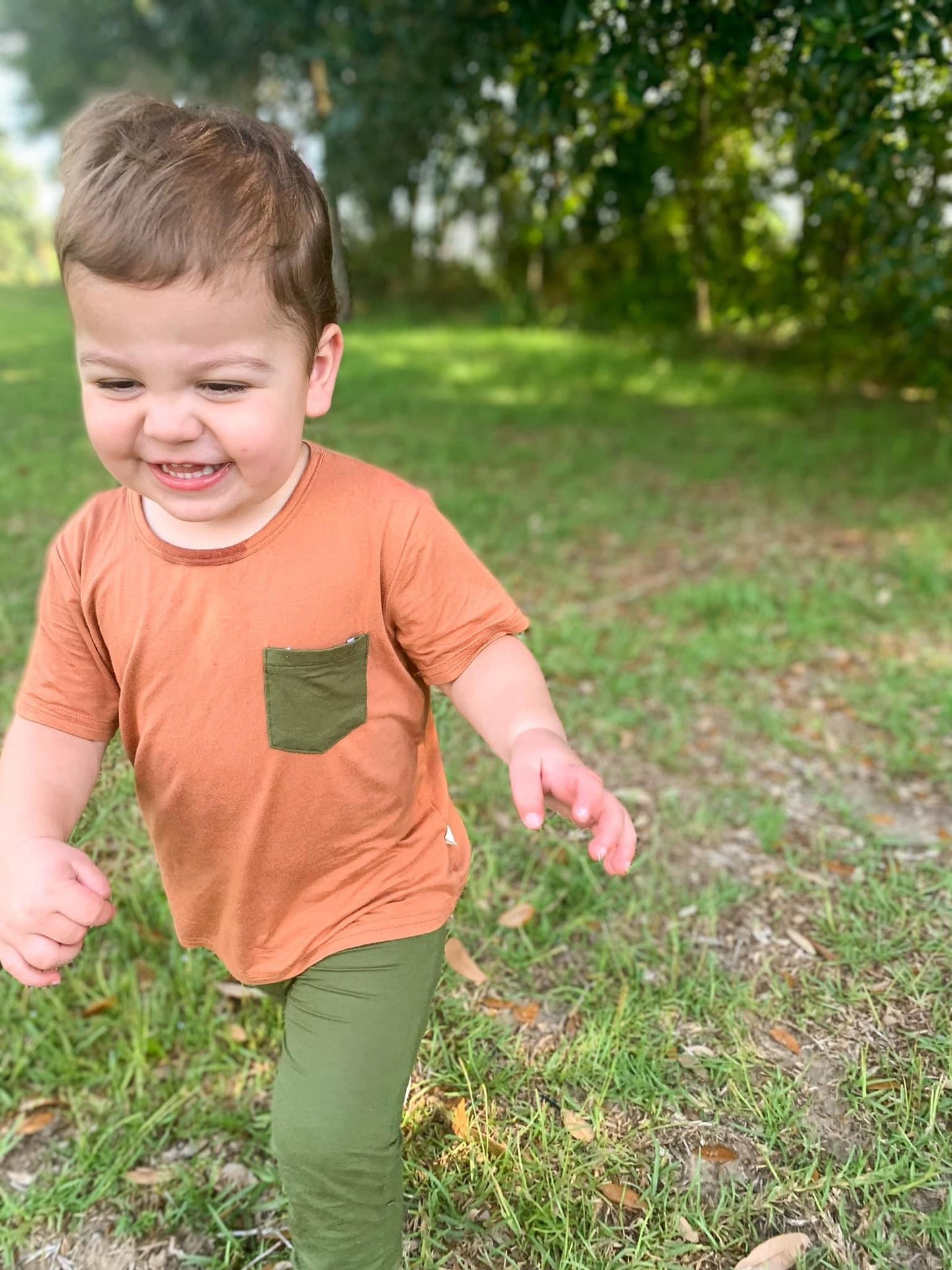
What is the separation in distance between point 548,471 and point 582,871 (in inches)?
145

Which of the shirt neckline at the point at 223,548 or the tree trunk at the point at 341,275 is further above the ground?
the tree trunk at the point at 341,275

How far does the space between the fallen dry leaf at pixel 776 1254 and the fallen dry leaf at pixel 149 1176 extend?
0.96 meters

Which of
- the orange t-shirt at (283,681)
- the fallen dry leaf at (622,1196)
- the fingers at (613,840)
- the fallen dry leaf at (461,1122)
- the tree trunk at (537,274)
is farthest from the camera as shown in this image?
the tree trunk at (537,274)

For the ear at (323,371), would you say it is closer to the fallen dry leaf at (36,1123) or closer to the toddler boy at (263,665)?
the toddler boy at (263,665)

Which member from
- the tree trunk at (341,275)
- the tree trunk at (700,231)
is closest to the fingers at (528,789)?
the tree trunk at (341,275)

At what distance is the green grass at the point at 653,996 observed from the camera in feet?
5.31

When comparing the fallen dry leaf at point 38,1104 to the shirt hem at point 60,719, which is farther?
the fallen dry leaf at point 38,1104

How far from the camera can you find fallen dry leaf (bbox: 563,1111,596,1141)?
1.70 meters

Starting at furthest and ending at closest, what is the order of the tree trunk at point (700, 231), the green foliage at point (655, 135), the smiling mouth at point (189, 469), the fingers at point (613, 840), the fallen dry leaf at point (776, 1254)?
the tree trunk at point (700, 231), the green foliage at point (655, 135), the fallen dry leaf at point (776, 1254), the smiling mouth at point (189, 469), the fingers at point (613, 840)

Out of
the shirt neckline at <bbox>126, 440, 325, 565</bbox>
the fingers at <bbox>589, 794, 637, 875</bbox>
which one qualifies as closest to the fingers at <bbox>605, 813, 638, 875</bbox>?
the fingers at <bbox>589, 794, 637, 875</bbox>

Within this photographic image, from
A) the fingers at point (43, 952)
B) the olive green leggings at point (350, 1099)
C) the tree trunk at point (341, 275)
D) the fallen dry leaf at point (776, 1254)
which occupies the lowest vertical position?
the fallen dry leaf at point (776, 1254)

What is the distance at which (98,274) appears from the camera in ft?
3.74

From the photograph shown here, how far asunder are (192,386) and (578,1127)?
4.39ft

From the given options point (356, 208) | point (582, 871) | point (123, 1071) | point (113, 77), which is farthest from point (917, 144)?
point (113, 77)
